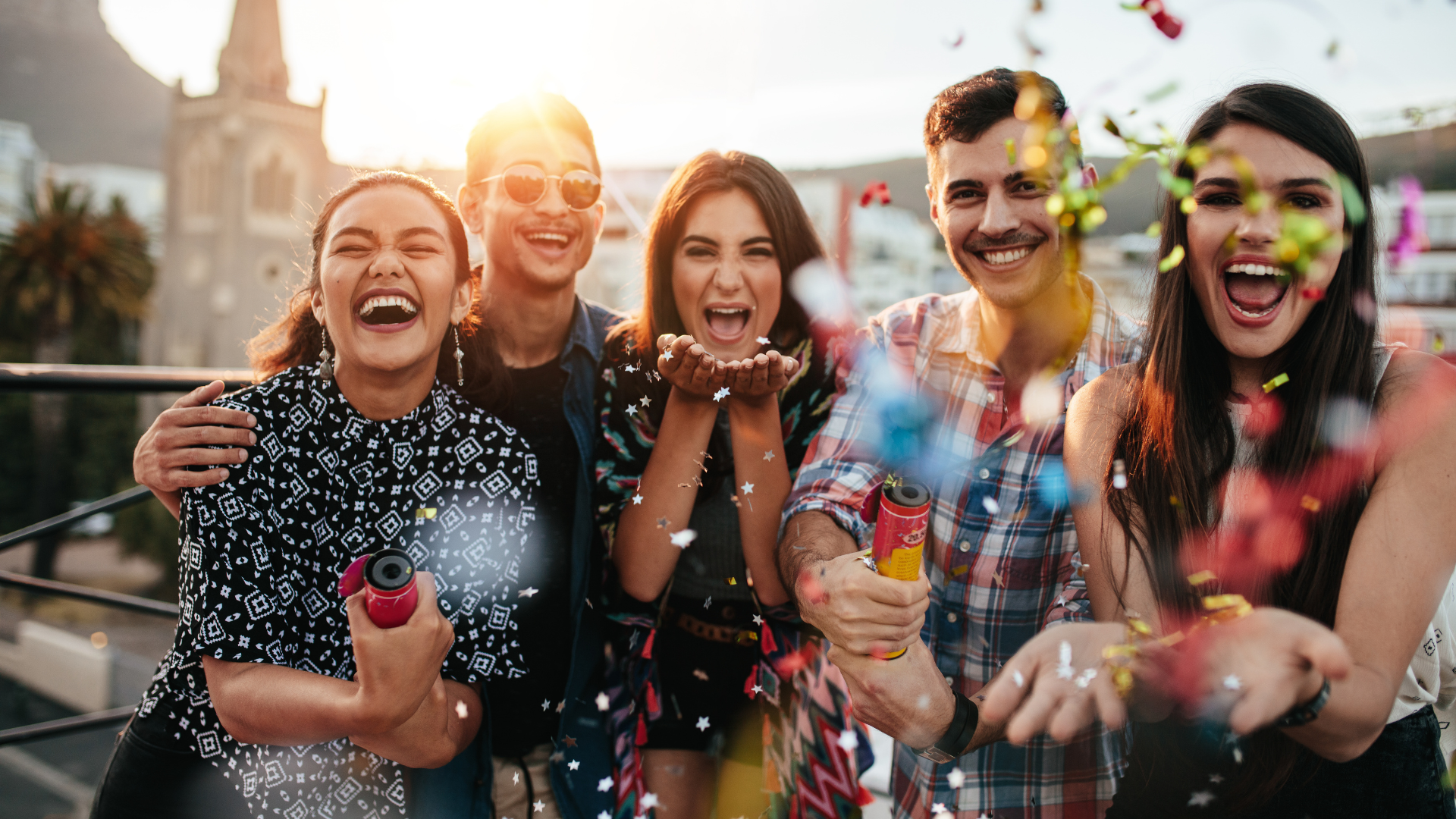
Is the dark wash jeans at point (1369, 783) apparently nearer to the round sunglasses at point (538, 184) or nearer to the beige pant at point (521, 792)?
the beige pant at point (521, 792)

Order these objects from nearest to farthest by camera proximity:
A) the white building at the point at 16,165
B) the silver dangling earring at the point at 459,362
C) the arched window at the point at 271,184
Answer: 1. the silver dangling earring at the point at 459,362
2. the arched window at the point at 271,184
3. the white building at the point at 16,165

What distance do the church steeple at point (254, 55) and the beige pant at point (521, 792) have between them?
212 feet

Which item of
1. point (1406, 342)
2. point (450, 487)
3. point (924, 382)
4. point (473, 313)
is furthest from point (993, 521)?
point (473, 313)

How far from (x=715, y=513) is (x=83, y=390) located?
91.6 inches

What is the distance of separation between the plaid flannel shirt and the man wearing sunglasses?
31.6 inches

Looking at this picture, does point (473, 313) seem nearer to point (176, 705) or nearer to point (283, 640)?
point (283, 640)

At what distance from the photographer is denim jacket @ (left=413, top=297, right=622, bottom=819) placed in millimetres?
2365

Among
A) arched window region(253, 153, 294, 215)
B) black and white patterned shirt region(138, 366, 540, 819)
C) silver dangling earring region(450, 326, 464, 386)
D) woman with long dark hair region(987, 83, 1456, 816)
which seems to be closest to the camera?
woman with long dark hair region(987, 83, 1456, 816)

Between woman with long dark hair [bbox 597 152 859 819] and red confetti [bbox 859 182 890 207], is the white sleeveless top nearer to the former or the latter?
woman with long dark hair [bbox 597 152 859 819]

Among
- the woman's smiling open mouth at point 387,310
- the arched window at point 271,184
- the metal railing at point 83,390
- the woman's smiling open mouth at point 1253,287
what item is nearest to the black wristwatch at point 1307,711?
the woman's smiling open mouth at point 1253,287

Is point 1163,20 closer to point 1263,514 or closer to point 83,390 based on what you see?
point 1263,514

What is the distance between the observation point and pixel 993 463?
262 centimetres

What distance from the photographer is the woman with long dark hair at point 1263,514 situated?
162 cm

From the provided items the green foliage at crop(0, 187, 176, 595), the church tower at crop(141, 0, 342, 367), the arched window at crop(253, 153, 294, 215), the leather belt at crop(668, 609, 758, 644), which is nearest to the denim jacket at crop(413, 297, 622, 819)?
the leather belt at crop(668, 609, 758, 644)
